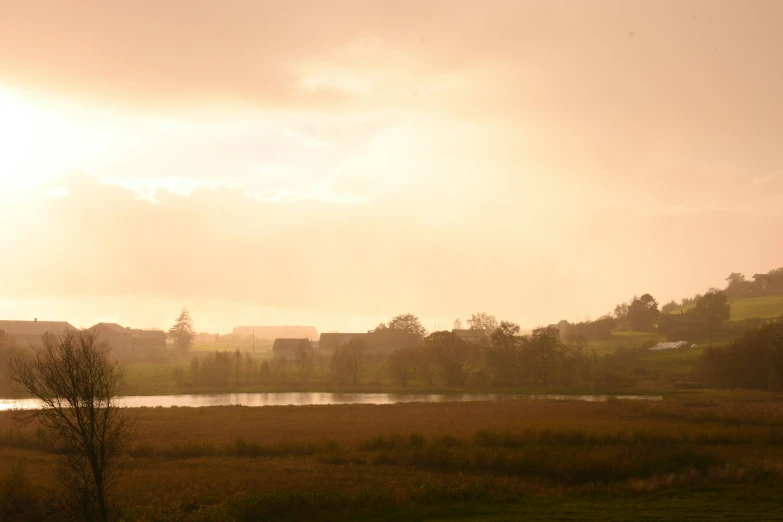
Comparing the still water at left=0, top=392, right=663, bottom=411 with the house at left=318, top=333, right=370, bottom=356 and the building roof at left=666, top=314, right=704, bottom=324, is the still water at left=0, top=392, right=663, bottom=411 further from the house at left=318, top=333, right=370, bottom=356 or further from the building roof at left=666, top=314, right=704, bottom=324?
the building roof at left=666, top=314, right=704, bottom=324

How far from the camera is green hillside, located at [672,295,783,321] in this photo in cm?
15388

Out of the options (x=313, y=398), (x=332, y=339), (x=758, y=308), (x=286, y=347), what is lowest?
(x=313, y=398)

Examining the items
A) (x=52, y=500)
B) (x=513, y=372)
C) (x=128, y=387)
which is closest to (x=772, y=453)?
(x=52, y=500)

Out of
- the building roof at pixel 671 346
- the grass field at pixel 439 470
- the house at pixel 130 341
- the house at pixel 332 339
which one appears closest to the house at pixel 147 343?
the house at pixel 130 341

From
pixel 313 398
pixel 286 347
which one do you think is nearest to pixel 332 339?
pixel 286 347

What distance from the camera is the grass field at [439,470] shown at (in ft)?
75.6

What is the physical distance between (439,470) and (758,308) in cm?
16798

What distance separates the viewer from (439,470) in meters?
30.4

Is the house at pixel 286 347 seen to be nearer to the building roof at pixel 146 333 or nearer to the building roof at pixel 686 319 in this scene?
the building roof at pixel 146 333

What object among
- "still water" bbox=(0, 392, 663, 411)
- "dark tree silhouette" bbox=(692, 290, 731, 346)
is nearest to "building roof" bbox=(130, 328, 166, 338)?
"still water" bbox=(0, 392, 663, 411)

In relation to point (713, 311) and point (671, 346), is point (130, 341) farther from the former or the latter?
point (713, 311)

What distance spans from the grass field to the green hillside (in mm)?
123991

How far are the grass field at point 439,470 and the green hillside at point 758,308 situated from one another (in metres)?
124

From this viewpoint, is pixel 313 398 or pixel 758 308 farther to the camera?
pixel 758 308
